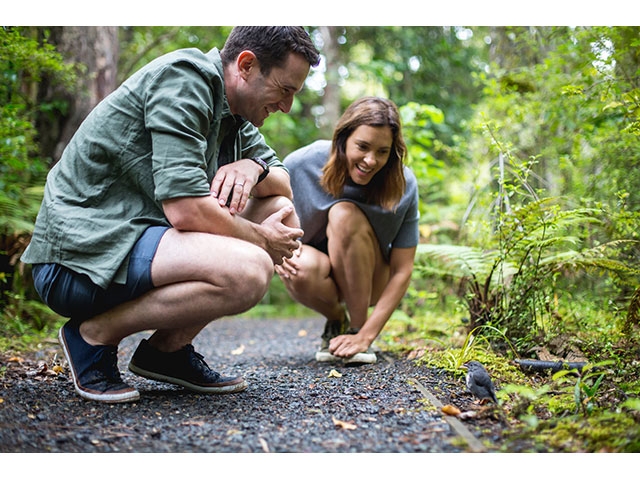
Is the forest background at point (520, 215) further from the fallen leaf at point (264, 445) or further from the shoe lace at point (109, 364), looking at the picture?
the shoe lace at point (109, 364)

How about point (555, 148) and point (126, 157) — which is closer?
point (126, 157)

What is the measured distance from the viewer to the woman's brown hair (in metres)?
3.18

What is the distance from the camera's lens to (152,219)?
6.97 feet

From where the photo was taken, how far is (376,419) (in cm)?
191

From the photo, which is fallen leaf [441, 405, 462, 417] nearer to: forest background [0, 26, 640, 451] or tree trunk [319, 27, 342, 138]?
forest background [0, 26, 640, 451]

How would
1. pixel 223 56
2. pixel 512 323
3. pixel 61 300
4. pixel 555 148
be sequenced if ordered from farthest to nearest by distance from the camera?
pixel 555 148, pixel 512 323, pixel 223 56, pixel 61 300

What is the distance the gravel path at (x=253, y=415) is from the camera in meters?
1.64

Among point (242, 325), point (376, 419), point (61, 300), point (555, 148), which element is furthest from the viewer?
point (242, 325)

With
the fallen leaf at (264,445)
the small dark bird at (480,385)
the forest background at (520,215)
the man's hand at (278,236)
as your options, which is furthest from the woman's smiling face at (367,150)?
the fallen leaf at (264,445)

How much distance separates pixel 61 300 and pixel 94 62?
3.65 m

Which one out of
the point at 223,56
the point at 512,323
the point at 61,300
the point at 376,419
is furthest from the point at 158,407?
the point at 512,323

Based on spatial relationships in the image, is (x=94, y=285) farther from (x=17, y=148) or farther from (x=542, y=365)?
(x=17, y=148)

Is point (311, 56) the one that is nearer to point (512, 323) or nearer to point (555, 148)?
point (512, 323)

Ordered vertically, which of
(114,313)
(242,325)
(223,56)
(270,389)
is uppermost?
(223,56)
